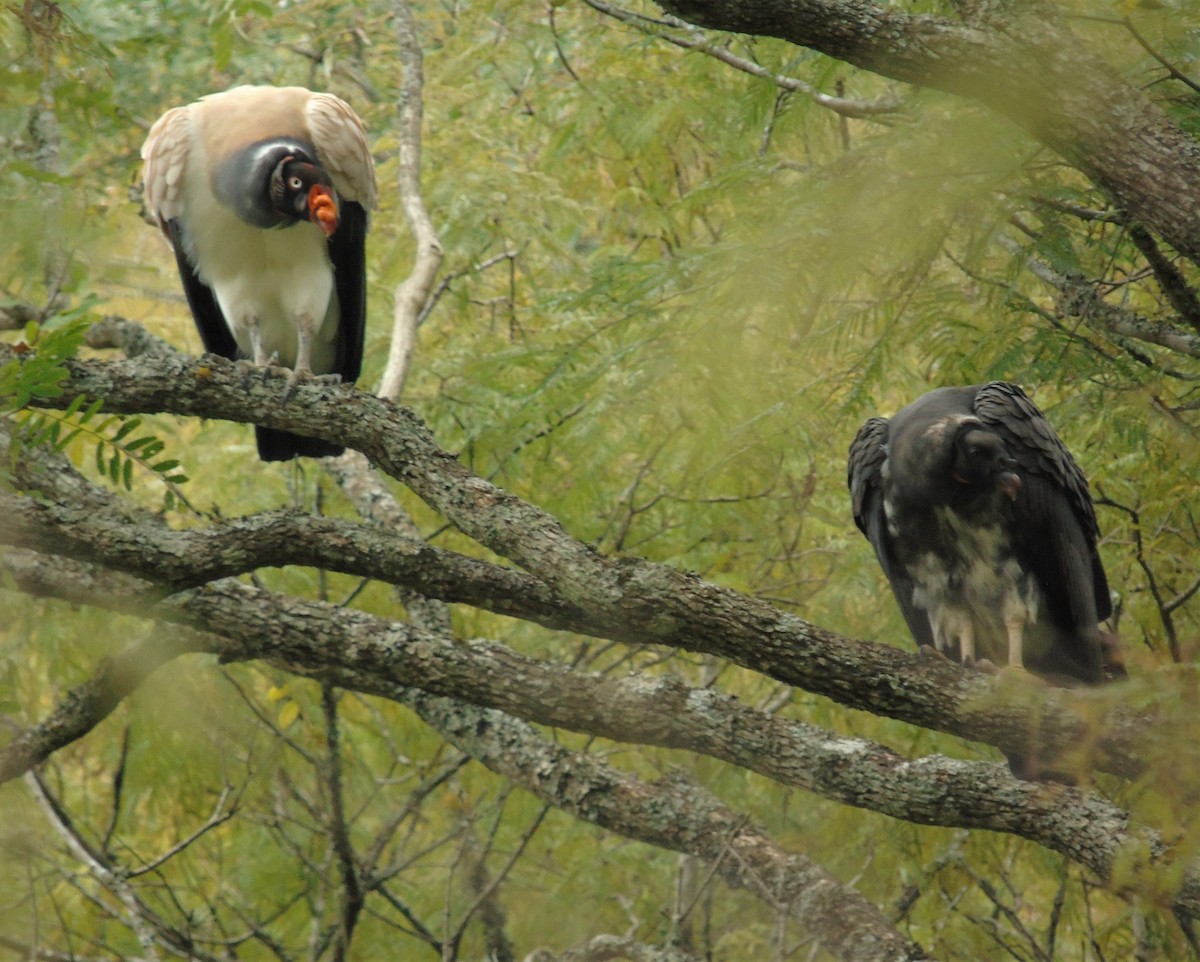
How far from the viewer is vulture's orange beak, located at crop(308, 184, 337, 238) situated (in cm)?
467

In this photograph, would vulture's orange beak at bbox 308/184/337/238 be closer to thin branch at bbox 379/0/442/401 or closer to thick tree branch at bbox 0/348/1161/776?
thin branch at bbox 379/0/442/401

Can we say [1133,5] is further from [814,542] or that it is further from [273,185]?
[814,542]

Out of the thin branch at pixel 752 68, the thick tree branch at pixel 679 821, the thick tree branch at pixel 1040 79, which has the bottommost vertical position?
the thick tree branch at pixel 679 821

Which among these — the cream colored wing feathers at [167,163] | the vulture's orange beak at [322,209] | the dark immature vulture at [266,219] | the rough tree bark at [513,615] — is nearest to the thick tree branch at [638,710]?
the rough tree bark at [513,615]

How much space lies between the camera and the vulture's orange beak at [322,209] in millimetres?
4668

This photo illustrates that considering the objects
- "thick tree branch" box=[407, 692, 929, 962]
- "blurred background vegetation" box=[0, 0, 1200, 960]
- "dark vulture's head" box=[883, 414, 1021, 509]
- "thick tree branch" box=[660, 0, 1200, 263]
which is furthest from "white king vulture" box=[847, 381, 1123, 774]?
"thick tree branch" box=[660, 0, 1200, 263]

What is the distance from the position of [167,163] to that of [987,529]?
3.22 m

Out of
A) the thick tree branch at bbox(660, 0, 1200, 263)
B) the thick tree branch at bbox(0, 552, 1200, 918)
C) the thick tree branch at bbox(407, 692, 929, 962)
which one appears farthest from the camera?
the thick tree branch at bbox(407, 692, 929, 962)

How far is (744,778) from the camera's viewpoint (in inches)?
219

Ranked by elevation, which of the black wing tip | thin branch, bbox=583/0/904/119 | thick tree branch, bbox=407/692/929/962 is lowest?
thick tree branch, bbox=407/692/929/962

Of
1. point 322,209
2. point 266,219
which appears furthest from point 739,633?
point 266,219

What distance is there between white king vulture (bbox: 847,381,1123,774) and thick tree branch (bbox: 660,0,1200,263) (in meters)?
1.26

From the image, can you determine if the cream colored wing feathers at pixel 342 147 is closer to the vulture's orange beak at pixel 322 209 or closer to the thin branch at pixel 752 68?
the vulture's orange beak at pixel 322 209

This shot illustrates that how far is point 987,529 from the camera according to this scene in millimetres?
4117
